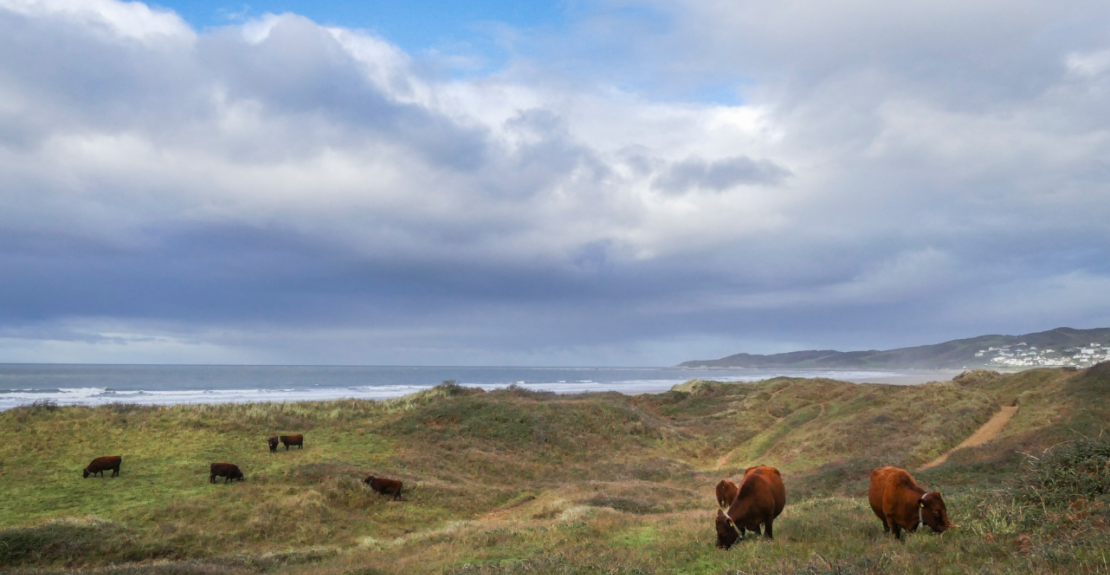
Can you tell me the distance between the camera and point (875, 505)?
10.1 metres

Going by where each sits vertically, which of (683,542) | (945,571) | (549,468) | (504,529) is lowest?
(549,468)

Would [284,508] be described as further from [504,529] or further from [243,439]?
[243,439]

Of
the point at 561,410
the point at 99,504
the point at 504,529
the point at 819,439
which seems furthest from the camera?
the point at 561,410

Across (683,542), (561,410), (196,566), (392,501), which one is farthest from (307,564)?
(561,410)

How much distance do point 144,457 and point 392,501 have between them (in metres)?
12.3

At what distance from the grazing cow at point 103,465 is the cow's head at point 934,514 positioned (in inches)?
1096

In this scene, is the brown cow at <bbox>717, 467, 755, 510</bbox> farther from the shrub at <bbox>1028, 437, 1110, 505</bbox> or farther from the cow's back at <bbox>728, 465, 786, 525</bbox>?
the shrub at <bbox>1028, 437, 1110, 505</bbox>

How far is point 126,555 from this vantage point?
16.0 m

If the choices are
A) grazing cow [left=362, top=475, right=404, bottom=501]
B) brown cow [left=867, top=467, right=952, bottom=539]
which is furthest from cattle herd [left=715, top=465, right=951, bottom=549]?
grazing cow [left=362, top=475, right=404, bottom=501]

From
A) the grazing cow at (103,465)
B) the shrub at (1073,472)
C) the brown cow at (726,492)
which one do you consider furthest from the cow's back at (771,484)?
the grazing cow at (103,465)

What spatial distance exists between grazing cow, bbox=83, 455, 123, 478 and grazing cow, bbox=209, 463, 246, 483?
3830 mm

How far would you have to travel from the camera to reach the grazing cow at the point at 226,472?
75.5 ft

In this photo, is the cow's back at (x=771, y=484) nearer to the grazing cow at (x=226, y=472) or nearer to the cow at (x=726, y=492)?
the cow at (x=726, y=492)

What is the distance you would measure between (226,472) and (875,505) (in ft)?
76.4
